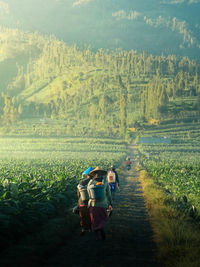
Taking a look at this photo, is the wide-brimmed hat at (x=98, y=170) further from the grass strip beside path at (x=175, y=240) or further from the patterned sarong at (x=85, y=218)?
the grass strip beside path at (x=175, y=240)

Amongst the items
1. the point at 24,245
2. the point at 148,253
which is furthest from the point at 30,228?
the point at 148,253

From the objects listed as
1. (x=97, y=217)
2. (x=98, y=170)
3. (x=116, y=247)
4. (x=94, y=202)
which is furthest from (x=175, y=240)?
(x=98, y=170)

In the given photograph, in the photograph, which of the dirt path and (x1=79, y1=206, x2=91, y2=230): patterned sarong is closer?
the dirt path

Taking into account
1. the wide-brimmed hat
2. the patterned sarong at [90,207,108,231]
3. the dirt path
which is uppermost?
the wide-brimmed hat

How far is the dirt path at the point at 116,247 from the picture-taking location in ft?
29.8

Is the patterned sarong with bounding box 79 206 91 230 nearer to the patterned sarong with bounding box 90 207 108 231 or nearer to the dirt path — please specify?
the dirt path

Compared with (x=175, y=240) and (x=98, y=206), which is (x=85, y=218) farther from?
(x=175, y=240)

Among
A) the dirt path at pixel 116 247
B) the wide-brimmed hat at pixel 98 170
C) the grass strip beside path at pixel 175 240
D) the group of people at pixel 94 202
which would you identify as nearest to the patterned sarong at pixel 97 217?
the group of people at pixel 94 202

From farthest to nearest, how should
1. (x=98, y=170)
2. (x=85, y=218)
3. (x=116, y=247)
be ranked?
1. (x=98, y=170)
2. (x=85, y=218)
3. (x=116, y=247)

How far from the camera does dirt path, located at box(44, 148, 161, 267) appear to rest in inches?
358

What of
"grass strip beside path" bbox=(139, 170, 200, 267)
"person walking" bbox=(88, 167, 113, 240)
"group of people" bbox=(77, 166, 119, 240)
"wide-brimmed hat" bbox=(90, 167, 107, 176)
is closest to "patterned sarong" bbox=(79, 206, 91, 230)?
"group of people" bbox=(77, 166, 119, 240)

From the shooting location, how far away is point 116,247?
1061 cm

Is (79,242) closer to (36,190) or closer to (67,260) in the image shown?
(67,260)

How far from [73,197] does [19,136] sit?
145347 mm
